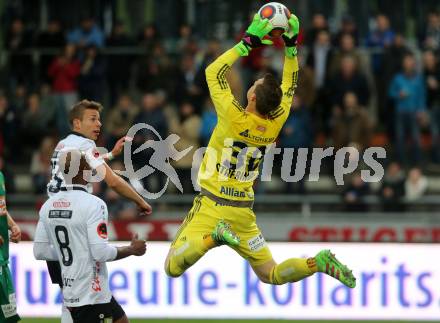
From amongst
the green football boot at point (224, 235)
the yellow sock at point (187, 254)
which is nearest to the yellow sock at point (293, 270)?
the green football boot at point (224, 235)

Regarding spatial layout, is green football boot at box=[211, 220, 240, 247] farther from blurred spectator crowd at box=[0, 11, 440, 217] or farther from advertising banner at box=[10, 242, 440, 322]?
blurred spectator crowd at box=[0, 11, 440, 217]

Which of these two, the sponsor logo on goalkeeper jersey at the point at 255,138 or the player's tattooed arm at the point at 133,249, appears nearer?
the player's tattooed arm at the point at 133,249

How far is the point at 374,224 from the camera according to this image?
16875mm

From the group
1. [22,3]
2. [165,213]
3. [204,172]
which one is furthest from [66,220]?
[22,3]

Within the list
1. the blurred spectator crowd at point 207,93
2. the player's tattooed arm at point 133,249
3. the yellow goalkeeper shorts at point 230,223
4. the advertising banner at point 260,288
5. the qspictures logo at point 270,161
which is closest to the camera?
the player's tattooed arm at point 133,249

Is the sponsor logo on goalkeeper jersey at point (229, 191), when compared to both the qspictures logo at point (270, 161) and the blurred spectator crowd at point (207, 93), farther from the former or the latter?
the blurred spectator crowd at point (207, 93)

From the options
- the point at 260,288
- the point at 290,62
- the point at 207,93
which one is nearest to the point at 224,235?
the point at 290,62

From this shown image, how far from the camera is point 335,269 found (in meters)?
10.1

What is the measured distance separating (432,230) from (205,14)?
17.6ft

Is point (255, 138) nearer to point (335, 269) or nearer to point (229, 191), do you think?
point (229, 191)

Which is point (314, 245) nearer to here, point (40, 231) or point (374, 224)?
point (374, 224)

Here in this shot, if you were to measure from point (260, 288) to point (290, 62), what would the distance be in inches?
151

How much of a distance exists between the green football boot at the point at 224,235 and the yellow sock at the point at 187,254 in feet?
0.30

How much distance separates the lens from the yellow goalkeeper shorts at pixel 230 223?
1049 cm
